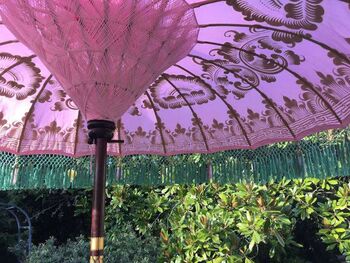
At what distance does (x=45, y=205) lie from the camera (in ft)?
21.0

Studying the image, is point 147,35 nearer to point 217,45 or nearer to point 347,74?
point 217,45

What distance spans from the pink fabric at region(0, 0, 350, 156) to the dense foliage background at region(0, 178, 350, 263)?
68.8 inches

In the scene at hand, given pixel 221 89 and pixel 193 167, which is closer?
pixel 221 89

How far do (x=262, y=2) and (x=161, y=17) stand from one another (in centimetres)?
38

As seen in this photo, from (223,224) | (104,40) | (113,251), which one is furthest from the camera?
(113,251)

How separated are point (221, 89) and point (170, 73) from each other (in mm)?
302

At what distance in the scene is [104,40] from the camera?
156cm

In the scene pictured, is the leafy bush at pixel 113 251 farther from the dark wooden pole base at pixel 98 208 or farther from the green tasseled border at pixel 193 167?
the dark wooden pole base at pixel 98 208

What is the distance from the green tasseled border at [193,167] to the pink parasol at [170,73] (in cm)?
17

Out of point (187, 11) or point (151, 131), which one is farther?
point (151, 131)

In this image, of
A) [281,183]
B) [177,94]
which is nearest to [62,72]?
[177,94]

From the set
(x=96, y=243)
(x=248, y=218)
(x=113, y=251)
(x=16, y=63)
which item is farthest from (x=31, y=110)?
(x=113, y=251)

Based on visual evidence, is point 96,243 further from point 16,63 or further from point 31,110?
point 31,110

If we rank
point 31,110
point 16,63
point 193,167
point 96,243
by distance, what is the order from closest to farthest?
point 96,243 → point 16,63 → point 31,110 → point 193,167
